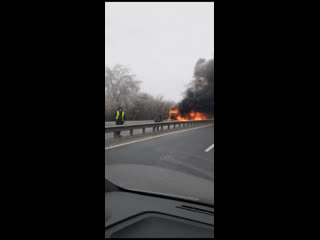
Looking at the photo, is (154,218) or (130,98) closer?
(154,218)

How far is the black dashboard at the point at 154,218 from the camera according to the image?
0.92 metres

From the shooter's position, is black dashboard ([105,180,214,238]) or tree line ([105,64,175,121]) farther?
tree line ([105,64,175,121])

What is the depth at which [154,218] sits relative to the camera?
107cm

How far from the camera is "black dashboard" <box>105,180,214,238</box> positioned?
0.92m

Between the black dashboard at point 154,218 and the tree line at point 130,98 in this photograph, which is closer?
the black dashboard at point 154,218
